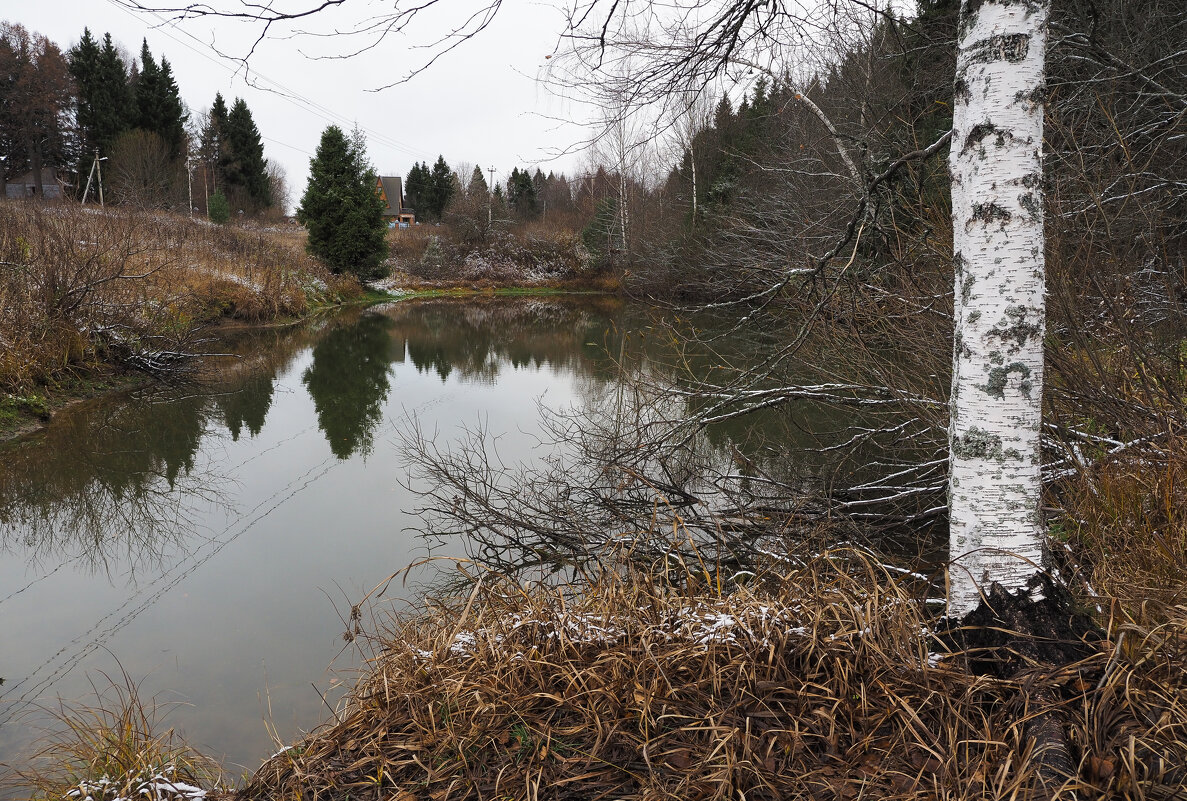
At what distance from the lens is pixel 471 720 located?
254 centimetres

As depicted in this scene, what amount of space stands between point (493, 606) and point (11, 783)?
2019 mm

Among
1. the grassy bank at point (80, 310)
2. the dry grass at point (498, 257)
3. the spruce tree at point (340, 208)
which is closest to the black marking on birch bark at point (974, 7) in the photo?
the grassy bank at point (80, 310)

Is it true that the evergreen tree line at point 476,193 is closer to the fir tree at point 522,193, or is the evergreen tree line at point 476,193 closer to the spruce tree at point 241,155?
the fir tree at point 522,193

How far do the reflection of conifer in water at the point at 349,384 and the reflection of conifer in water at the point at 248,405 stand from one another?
69 cm

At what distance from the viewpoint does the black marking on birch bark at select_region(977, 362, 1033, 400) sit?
2266 mm

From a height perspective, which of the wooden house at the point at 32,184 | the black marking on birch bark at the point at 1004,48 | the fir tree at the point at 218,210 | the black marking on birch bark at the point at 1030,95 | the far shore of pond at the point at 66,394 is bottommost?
the far shore of pond at the point at 66,394

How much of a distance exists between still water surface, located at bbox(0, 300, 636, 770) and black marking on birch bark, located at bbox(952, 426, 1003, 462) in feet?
9.88

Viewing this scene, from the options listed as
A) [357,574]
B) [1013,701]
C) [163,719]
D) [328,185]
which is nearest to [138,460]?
[357,574]

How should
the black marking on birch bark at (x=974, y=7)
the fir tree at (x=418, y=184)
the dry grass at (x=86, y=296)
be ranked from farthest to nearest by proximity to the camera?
the fir tree at (x=418, y=184) < the dry grass at (x=86, y=296) < the black marking on birch bark at (x=974, y=7)

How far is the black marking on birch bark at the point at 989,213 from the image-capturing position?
89.0 inches

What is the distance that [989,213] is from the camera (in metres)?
2.28

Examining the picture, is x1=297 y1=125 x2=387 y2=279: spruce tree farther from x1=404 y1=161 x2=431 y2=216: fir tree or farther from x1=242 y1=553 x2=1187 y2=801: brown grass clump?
x1=404 y1=161 x2=431 y2=216: fir tree

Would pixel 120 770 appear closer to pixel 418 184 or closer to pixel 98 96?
pixel 98 96

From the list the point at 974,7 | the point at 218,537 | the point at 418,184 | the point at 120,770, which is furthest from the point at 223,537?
the point at 418,184
